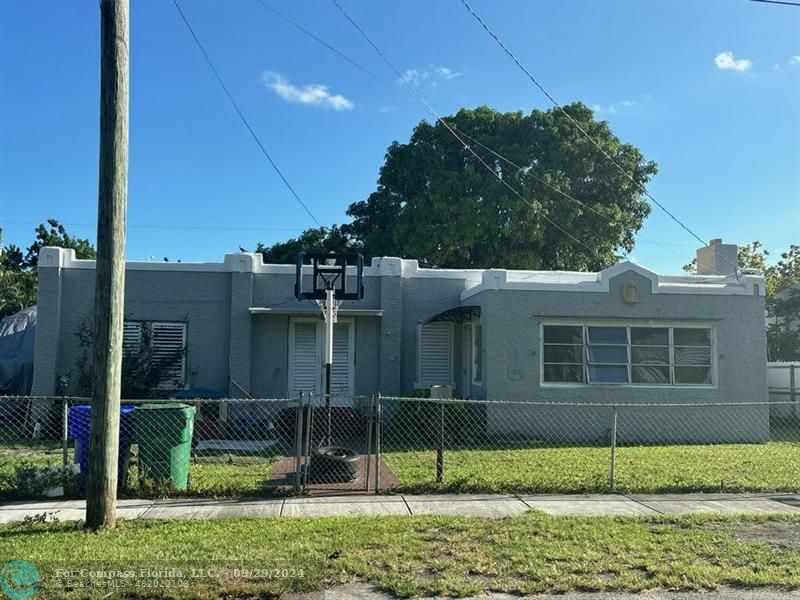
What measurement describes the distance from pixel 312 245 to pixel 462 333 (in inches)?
794

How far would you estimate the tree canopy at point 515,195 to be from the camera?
25078 mm

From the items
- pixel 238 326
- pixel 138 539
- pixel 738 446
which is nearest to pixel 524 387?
pixel 738 446

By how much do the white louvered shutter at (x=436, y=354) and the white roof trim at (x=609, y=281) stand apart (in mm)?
1293

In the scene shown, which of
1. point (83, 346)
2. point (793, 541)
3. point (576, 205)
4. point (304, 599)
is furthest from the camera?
point (576, 205)

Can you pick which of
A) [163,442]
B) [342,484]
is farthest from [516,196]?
[163,442]

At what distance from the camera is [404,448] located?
12219 millimetres

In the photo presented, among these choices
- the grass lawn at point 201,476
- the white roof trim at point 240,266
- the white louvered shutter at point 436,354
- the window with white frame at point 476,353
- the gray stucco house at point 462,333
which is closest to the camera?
the grass lawn at point 201,476

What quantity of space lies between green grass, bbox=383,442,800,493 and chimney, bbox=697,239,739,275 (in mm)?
5414

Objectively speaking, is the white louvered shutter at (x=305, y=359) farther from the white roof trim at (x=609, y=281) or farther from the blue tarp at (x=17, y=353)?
the blue tarp at (x=17, y=353)

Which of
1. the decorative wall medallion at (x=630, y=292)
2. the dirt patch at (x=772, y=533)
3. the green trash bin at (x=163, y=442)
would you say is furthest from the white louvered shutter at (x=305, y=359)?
the dirt patch at (x=772, y=533)

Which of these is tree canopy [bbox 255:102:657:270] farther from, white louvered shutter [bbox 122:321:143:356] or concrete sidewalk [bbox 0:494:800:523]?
concrete sidewalk [bbox 0:494:800:523]

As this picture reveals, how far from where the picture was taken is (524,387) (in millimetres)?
13875

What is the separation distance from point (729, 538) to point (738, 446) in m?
7.80

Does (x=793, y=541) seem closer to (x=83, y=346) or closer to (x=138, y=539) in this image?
Answer: (x=138, y=539)
